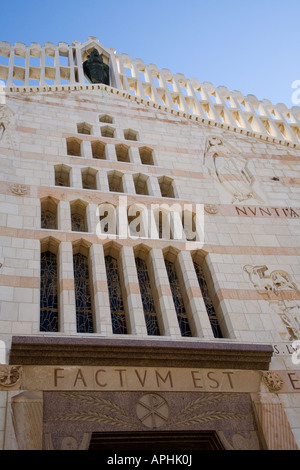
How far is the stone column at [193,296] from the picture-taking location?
10.2 metres

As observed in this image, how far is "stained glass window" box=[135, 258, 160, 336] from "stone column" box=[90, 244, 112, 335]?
92 cm

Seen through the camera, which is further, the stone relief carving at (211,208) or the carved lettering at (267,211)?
the carved lettering at (267,211)

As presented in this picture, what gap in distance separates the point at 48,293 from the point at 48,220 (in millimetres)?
2225

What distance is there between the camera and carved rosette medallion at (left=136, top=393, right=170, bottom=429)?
27.8ft

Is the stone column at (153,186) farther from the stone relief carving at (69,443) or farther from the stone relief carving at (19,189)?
the stone relief carving at (69,443)

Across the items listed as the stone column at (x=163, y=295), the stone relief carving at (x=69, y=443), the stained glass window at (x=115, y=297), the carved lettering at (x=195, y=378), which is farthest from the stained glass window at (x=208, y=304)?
the stone relief carving at (x=69, y=443)

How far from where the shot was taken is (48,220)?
38.9 ft

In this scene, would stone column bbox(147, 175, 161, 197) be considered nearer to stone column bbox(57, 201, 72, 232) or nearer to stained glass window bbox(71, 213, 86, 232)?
stained glass window bbox(71, 213, 86, 232)

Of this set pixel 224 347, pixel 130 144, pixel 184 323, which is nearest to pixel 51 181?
pixel 130 144

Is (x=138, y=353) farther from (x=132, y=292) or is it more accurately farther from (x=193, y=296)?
(x=193, y=296)

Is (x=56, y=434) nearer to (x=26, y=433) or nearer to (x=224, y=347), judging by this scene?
(x=26, y=433)

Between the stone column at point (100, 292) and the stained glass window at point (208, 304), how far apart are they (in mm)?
2231

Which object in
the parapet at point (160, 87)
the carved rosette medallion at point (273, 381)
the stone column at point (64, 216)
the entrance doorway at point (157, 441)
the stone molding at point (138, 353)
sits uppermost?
the parapet at point (160, 87)

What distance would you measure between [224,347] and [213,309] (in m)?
1.64
